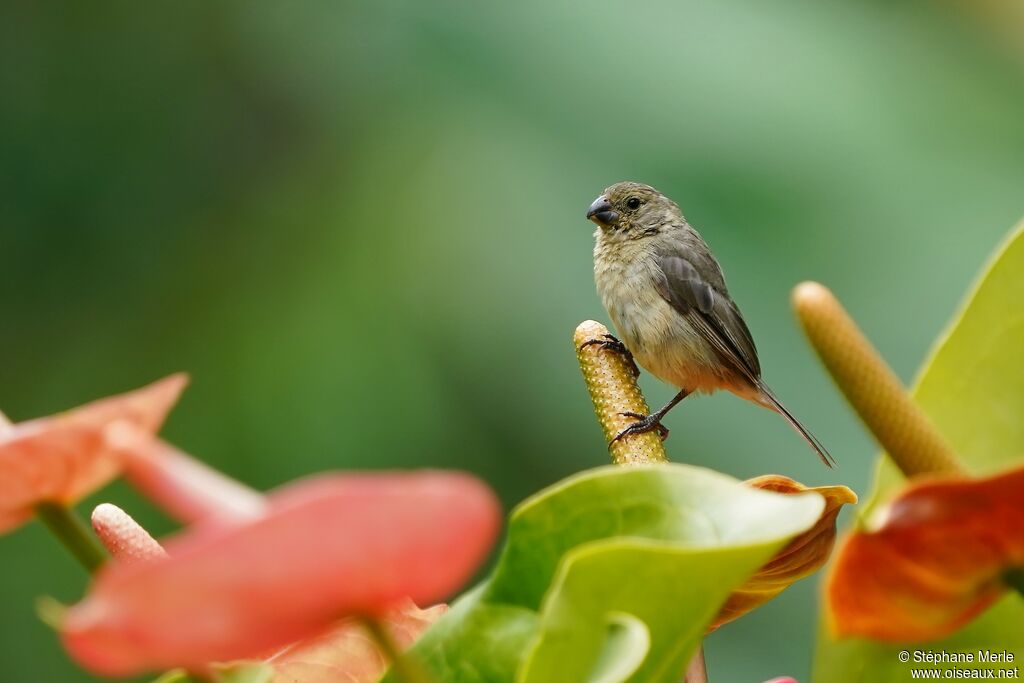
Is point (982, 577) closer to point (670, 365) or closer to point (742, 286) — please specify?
point (670, 365)

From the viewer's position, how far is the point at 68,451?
29 centimetres

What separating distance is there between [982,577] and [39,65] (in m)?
3.33

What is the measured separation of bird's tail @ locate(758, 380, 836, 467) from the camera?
2014 millimetres

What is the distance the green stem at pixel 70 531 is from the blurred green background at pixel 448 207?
6.25ft

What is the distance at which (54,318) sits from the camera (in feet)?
10.1

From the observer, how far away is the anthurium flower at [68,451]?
0.92 feet

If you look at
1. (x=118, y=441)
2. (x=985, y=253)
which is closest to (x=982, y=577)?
(x=118, y=441)

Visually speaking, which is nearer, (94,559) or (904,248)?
(94,559)

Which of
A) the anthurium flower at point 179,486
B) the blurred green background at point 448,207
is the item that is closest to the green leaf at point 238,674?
the anthurium flower at point 179,486

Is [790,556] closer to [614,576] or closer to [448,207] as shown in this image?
[614,576]

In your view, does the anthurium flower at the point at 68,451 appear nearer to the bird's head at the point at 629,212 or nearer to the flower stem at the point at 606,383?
the flower stem at the point at 606,383

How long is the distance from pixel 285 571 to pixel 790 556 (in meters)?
0.32

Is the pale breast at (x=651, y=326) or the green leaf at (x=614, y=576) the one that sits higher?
the pale breast at (x=651, y=326)

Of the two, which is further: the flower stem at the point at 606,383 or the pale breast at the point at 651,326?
the pale breast at the point at 651,326
